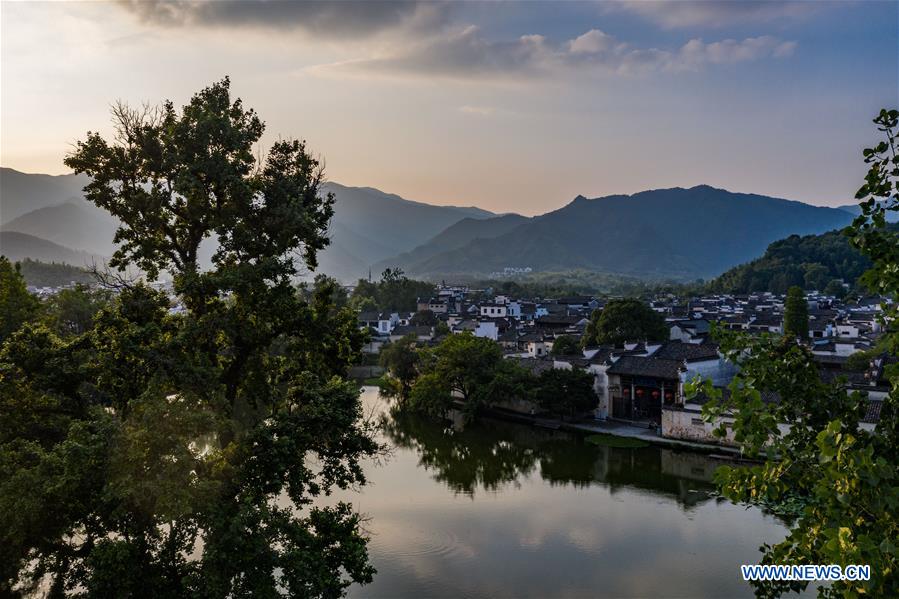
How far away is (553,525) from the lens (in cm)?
1839

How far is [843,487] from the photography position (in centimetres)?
356

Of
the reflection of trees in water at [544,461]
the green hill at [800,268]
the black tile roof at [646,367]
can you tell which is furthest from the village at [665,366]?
the green hill at [800,268]

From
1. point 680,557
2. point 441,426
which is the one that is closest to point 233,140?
point 680,557

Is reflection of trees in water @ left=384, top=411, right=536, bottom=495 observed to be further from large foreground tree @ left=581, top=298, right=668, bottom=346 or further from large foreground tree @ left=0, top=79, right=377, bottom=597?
large foreground tree @ left=0, top=79, right=377, bottom=597

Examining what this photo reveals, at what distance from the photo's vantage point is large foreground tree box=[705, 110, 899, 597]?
346cm

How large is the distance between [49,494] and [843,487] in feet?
30.3

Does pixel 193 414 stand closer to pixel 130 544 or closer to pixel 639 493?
pixel 130 544

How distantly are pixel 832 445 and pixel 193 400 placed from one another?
823 cm

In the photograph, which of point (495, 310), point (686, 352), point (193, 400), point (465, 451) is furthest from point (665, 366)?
point (495, 310)

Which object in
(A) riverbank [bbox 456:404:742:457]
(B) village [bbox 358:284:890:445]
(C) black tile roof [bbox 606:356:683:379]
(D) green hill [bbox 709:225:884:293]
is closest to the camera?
(A) riverbank [bbox 456:404:742:457]

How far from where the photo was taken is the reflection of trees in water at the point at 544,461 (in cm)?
2250

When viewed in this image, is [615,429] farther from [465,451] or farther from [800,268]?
[800,268]

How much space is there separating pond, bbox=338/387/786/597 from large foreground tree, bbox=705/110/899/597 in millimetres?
7931

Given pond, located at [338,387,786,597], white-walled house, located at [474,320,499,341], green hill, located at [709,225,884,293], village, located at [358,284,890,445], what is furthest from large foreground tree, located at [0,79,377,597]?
green hill, located at [709,225,884,293]
